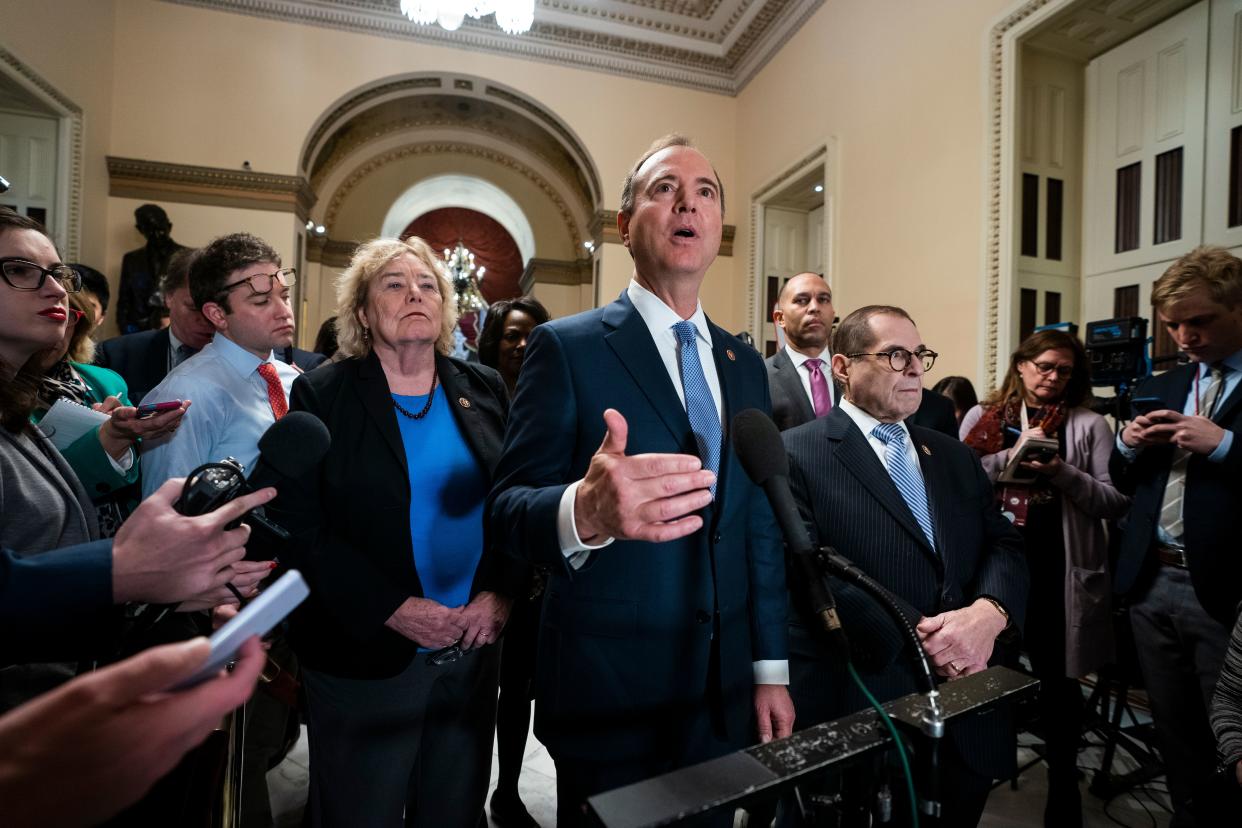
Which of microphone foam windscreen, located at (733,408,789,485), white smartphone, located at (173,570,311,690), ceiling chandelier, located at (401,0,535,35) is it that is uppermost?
ceiling chandelier, located at (401,0,535,35)

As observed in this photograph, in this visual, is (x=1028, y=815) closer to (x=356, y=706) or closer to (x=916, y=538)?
(x=916, y=538)

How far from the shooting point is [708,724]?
1254mm

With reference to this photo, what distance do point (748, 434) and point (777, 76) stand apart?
7.56m

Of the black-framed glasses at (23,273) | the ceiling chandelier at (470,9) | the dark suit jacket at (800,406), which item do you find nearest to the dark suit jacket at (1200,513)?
the dark suit jacket at (800,406)

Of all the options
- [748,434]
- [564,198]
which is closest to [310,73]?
[564,198]

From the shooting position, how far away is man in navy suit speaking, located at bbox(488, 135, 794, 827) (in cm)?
122

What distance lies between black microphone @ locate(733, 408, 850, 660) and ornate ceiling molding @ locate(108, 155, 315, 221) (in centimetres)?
746

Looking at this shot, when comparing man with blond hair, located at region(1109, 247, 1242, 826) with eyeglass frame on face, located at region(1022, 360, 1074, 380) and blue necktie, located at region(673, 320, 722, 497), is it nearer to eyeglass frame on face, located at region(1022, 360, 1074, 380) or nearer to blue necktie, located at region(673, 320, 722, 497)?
eyeglass frame on face, located at region(1022, 360, 1074, 380)

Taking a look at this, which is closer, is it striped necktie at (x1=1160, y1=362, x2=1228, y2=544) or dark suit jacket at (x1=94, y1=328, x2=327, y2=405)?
striped necktie at (x1=1160, y1=362, x2=1228, y2=544)

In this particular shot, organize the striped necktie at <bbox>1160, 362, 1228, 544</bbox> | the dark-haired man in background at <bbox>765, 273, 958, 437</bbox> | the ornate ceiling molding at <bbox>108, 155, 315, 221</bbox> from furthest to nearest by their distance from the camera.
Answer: the ornate ceiling molding at <bbox>108, 155, 315, 221</bbox> → the dark-haired man in background at <bbox>765, 273, 958, 437</bbox> → the striped necktie at <bbox>1160, 362, 1228, 544</bbox>

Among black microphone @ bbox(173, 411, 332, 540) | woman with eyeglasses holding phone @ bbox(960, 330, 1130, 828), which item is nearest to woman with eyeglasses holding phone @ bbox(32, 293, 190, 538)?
black microphone @ bbox(173, 411, 332, 540)

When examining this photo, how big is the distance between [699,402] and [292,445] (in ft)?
2.45

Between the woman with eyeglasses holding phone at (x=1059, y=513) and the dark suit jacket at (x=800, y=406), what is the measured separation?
0.66ft

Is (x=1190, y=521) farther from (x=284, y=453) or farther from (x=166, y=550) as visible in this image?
(x=166, y=550)
